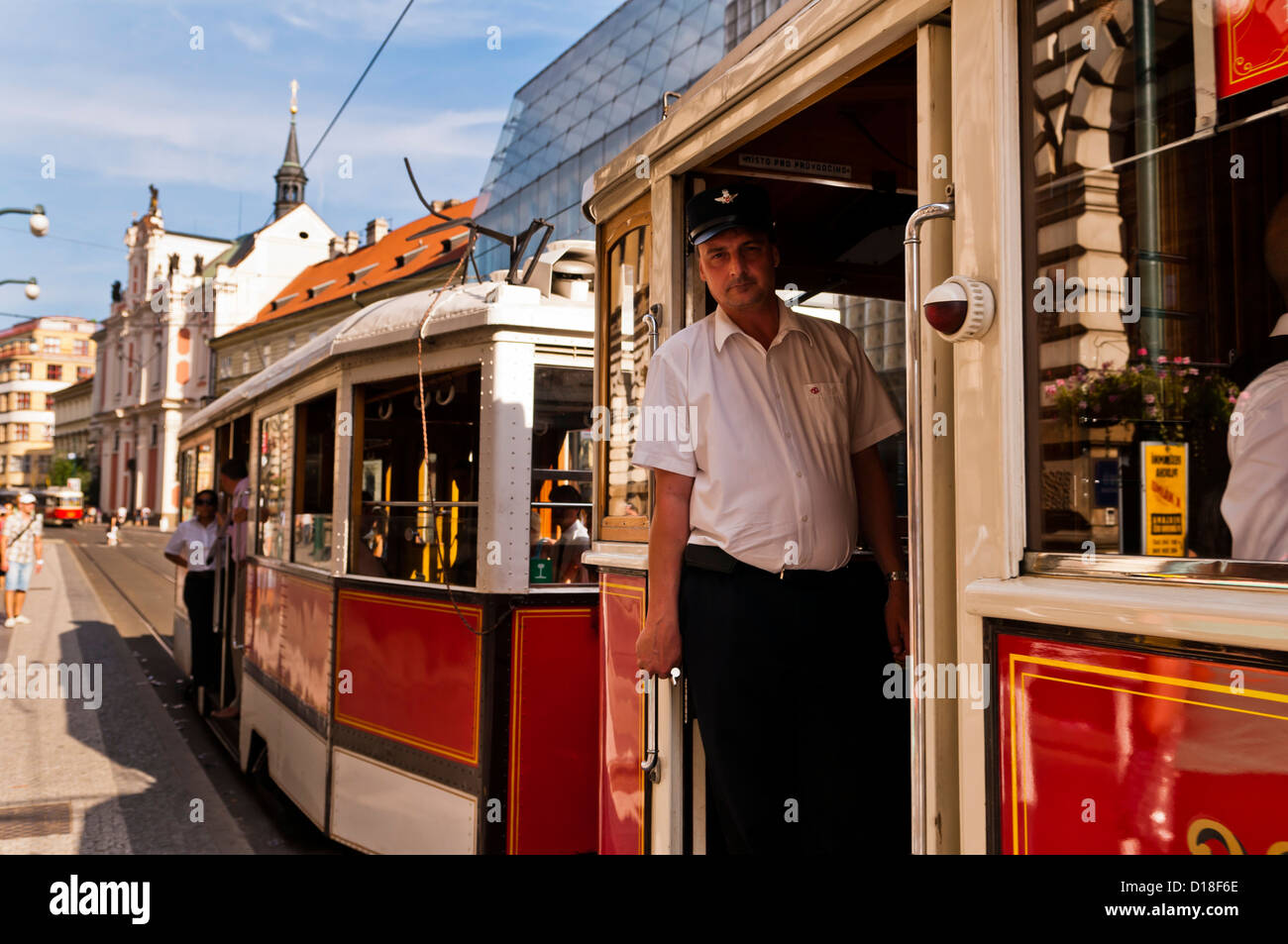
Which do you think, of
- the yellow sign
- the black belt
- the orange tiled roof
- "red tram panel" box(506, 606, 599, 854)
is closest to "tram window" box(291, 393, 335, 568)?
"red tram panel" box(506, 606, 599, 854)

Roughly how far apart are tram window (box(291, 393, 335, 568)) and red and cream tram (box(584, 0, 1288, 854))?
4540mm

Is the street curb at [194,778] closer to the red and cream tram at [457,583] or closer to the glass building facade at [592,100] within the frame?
the red and cream tram at [457,583]

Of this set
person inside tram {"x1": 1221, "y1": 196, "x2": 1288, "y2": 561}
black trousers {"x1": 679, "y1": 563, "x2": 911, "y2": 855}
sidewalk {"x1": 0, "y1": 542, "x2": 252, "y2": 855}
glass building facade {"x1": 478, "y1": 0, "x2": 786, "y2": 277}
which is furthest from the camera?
glass building facade {"x1": 478, "y1": 0, "x2": 786, "y2": 277}

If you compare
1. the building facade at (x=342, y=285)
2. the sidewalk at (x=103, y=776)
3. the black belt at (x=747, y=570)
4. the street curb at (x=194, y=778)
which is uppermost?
the building facade at (x=342, y=285)

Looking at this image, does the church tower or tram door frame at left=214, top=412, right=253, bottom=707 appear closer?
tram door frame at left=214, top=412, right=253, bottom=707

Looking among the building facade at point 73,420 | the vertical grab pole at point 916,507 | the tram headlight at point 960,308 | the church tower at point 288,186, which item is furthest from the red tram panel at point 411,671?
the building facade at point 73,420

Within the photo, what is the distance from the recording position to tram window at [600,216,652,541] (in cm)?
319

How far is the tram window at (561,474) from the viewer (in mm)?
4477

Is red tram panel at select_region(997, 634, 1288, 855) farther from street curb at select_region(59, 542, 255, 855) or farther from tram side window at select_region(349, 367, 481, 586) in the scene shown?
street curb at select_region(59, 542, 255, 855)

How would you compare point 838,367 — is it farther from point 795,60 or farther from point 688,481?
point 795,60

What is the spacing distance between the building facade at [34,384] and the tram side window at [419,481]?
9958cm

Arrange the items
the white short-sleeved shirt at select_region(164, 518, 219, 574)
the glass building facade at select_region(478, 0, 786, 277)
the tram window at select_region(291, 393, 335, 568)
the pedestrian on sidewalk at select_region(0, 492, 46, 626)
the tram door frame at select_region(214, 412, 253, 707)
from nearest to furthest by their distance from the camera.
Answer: the tram window at select_region(291, 393, 335, 568), the tram door frame at select_region(214, 412, 253, 707), the white short-sleeved shirt at select_region(164, 518, 219, 574), the pedestrian on sidewalk at select_region(0, 492, 46, 626), the glass building facade at select_region(478, 0, 786, 277)

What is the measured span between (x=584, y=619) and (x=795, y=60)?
8.78 feet
